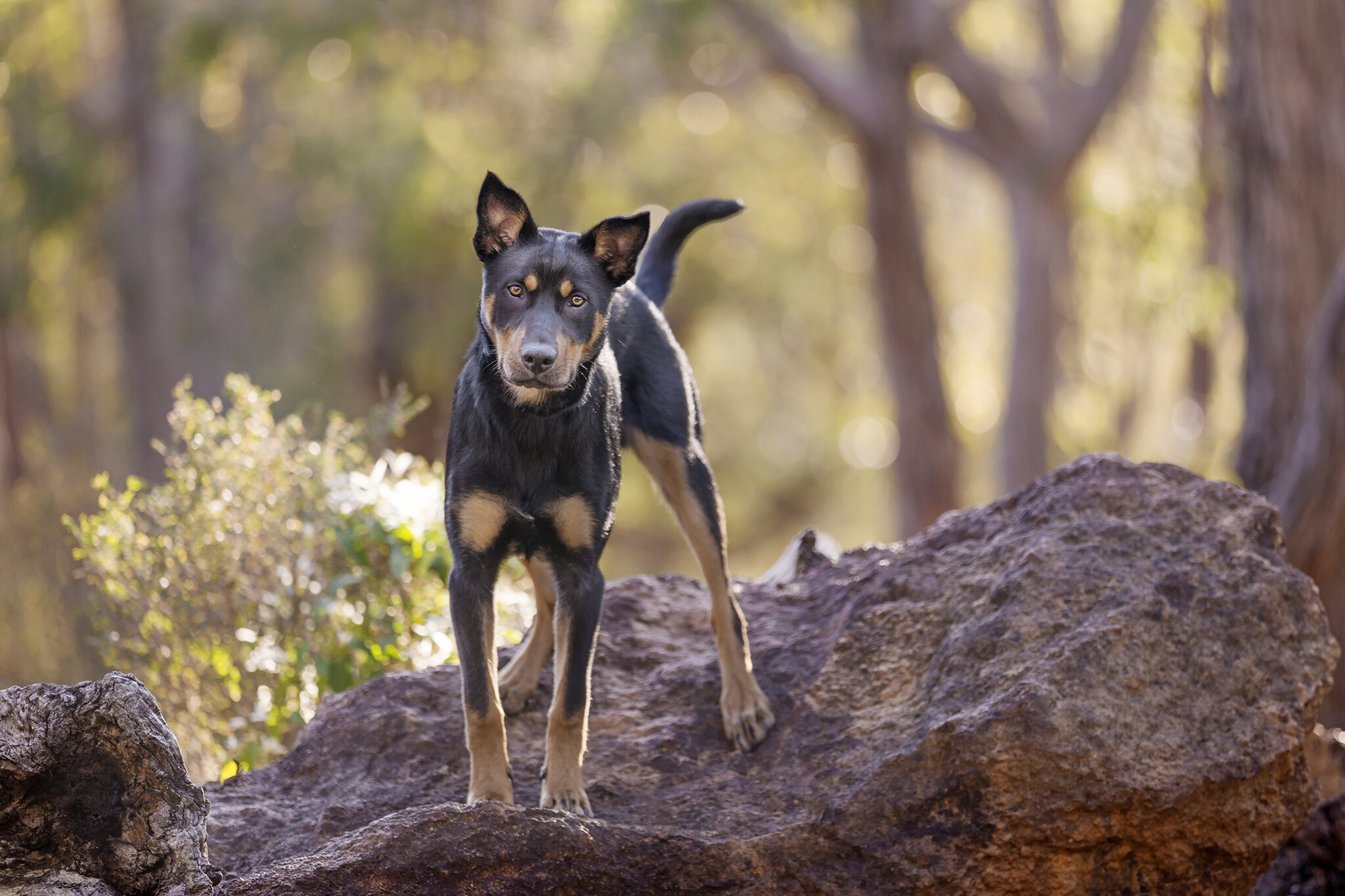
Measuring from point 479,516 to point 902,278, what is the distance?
8.82 metres

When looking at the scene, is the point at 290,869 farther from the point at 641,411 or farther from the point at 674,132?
the point at 674,132

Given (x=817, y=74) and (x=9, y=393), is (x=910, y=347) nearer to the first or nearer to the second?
(x=817, y=74)

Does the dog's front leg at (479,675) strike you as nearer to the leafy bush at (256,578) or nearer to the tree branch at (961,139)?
the leafy bush at (256,578)

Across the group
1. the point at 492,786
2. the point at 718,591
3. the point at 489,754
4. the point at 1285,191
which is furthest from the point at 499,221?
the point at 1285,191

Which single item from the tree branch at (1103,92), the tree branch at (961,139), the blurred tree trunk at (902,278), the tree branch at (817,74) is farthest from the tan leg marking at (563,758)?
the tree branch at (961,139)

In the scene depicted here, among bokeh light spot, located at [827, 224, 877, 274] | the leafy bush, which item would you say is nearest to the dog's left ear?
the leafy bush

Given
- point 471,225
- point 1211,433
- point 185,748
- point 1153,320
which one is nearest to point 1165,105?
point 1153,320

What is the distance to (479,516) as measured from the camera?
4.19 meters

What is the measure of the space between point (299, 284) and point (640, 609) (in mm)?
17153

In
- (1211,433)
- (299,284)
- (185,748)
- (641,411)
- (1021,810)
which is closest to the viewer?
(1021,810)

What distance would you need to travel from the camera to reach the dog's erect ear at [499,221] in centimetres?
427

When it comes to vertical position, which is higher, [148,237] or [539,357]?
[148,237]

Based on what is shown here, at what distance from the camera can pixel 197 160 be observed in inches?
848

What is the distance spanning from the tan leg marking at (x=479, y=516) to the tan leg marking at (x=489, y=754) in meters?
0.41
